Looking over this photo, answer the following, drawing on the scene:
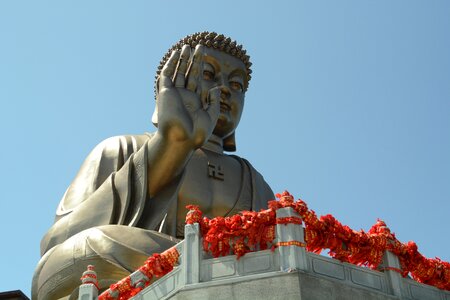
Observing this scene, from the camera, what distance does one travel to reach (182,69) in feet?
39.6

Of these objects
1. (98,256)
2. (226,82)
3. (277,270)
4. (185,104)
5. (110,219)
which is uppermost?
(226,82)

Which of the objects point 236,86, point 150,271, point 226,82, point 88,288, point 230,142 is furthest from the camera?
point 230,142

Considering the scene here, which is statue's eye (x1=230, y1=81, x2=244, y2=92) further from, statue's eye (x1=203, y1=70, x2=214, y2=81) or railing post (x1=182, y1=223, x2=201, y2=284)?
railing post (x1=182, y1=223, x2=201, y2=284)

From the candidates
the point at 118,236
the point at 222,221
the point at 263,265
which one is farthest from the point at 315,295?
the point at 118,236

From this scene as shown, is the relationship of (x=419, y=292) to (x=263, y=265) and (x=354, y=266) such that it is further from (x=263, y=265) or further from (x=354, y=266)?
(x=263, y=265)

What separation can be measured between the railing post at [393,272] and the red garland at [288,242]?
33 mm

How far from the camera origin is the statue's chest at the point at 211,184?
43.8 ft

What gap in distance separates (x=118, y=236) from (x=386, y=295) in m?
4.58

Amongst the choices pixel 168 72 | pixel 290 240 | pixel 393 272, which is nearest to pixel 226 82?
pixel 168 72

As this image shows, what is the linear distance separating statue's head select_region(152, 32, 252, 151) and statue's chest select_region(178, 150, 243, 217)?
3.02 ft

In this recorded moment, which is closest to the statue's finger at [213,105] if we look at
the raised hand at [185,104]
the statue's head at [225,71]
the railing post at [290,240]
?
the raised hand at [185,104]

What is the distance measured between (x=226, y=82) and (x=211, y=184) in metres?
2.34

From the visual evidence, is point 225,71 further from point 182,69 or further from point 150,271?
point 150,271

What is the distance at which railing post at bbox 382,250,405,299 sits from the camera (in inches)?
314
